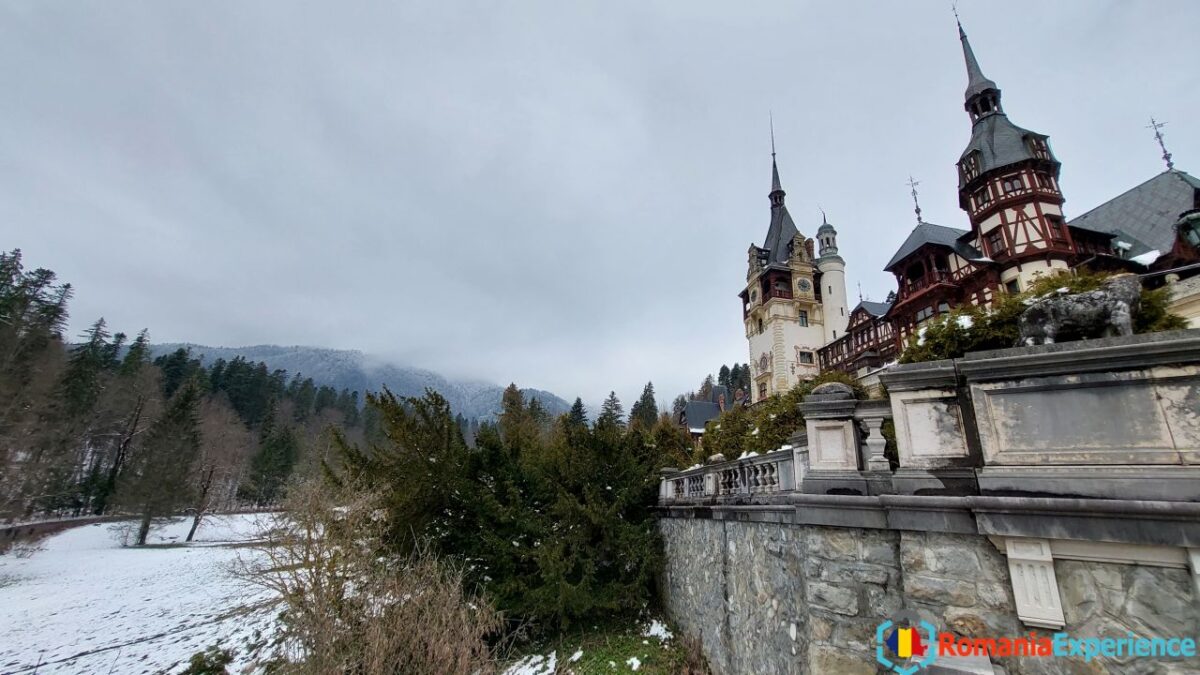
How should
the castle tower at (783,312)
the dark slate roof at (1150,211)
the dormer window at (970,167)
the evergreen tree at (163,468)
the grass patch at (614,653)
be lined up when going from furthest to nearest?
1. the castle tower at (783,312)
2. the evergreen tree at (163,468)
3. the dormer window at (970,167)
4. the dark slate roof at (1150,211)
5. the grass patch at (614,653)

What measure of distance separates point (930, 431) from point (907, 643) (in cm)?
167

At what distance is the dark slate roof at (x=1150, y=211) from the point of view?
59.2 ft

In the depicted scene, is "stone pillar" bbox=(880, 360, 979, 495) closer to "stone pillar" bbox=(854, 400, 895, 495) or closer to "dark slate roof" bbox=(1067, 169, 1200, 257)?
"stone pillar" bbox=(854, 400, 895, 495)

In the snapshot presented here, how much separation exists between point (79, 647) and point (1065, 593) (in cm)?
2324

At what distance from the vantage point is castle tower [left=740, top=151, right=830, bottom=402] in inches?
1422

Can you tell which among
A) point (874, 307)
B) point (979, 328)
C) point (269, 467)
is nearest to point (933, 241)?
point (874, 307)

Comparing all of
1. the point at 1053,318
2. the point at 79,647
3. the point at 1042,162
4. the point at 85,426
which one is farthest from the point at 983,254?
the point at 85,426

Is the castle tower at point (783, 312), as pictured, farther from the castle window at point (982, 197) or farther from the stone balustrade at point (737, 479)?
the stone balustrade at point (737, 479)

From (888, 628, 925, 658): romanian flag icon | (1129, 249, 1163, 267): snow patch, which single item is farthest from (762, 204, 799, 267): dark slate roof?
(888, 628, 925, 658): romanian flag icon

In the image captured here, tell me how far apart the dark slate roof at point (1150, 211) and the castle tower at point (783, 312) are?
57.5 feet

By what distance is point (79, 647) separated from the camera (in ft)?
45.2

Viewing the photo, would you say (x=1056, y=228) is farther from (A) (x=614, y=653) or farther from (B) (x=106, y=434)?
(B) (x=106, y=434)

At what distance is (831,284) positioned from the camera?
1547 inches

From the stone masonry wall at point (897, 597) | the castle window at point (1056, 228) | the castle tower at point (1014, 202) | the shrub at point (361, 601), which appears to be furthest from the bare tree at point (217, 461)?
the castle window at point (1056, 228)
